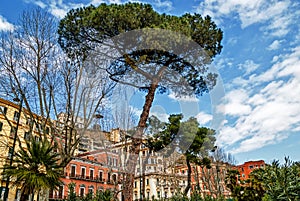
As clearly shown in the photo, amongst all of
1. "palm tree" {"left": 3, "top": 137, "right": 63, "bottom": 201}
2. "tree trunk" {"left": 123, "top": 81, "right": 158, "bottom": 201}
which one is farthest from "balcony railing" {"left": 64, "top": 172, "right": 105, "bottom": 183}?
"palm tree" {"left": 3, "top": 137, "right": 63, "bottom": 201}

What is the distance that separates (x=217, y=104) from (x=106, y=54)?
11.9 ft

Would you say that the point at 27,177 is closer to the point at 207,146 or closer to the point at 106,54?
the point at 106,54

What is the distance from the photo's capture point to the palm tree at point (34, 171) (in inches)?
235

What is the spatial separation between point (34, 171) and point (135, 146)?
2.67 meters

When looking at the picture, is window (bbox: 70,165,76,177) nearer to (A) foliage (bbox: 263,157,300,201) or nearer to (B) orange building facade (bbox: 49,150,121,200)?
(B) orange building facade (bbox: 49,150,121,200)

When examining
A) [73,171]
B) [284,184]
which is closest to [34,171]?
[284,184]

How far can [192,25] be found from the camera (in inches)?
302

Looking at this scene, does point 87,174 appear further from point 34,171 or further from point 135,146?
point 34,171

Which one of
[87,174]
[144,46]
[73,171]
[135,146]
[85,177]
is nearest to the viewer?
[144,46]

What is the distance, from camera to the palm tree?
19.6ft

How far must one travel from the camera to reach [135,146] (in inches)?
291

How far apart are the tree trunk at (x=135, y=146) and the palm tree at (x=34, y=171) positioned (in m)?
1.84

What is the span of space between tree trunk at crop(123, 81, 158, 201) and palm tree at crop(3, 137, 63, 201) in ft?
6.02

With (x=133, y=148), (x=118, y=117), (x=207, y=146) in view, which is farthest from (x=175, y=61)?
(x=207, y=146)
